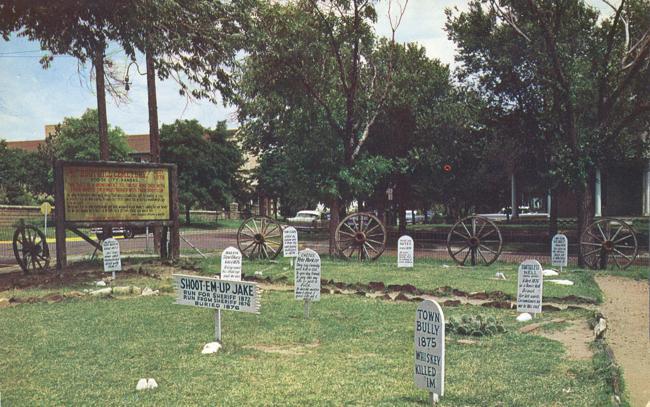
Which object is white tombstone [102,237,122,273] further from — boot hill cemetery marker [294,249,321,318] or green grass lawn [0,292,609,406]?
boot hill cemetery marker [294,249,321,318]

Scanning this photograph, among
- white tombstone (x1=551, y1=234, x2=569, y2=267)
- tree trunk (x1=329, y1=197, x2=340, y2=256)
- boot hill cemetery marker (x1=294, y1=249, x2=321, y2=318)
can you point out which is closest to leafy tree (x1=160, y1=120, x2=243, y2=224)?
tree trunk (x1=329, y1=197, x2=340, y2=256)

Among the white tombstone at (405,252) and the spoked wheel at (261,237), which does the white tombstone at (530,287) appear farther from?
the spoked wheel at (261,237)

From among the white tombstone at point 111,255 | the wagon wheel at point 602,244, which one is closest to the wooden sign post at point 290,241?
the white tombstone at point 111,255

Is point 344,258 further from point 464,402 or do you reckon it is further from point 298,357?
point 464,402

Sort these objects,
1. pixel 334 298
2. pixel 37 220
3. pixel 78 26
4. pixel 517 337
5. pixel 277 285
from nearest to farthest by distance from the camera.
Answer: pixel 517 337
pixel 334 298
pixel 277 285
pixel 78 26
pixel 37 220

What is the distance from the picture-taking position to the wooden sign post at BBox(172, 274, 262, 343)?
7113mm

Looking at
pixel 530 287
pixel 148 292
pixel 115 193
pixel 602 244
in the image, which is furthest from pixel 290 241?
pixel 530 287

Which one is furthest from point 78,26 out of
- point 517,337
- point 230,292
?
point 517,337

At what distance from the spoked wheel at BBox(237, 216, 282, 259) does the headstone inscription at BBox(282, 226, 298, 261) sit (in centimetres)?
187

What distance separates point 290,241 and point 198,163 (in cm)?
2942

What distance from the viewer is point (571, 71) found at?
2030cm

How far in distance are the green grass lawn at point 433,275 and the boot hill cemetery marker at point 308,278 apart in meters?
3.73

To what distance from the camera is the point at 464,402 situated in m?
5.25

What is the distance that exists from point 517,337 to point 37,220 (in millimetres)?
33894
